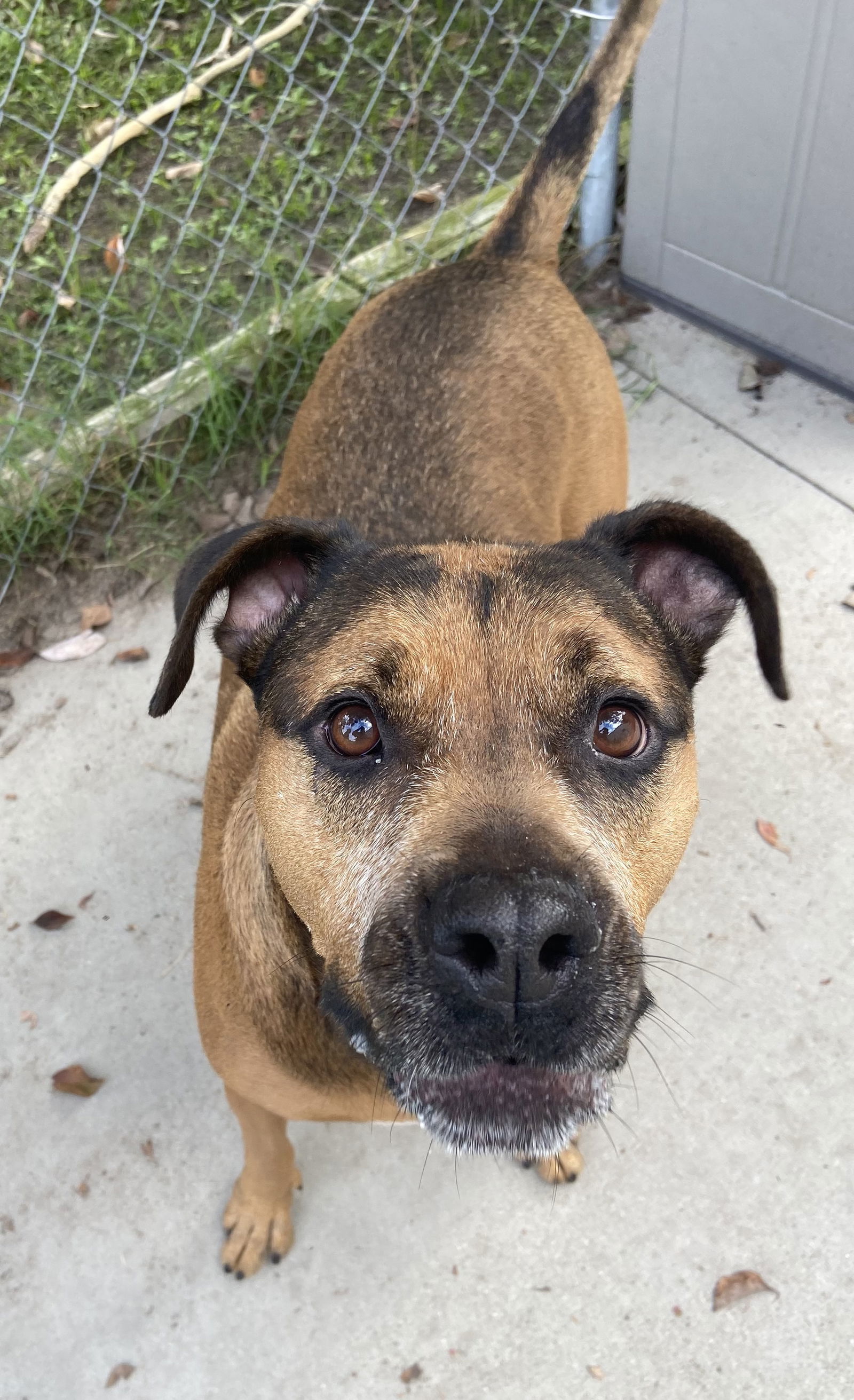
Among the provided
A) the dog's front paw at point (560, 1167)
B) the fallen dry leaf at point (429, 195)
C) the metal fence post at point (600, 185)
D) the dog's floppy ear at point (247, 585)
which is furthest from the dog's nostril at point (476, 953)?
the fallen dry leaf at point (429, 195)

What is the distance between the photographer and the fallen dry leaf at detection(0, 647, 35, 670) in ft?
13.4

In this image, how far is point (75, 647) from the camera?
4125mm

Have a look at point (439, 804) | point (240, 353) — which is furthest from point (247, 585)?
point (240, 353)

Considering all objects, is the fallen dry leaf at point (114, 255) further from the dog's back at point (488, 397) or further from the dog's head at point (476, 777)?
the dog's head at point (476, 777)

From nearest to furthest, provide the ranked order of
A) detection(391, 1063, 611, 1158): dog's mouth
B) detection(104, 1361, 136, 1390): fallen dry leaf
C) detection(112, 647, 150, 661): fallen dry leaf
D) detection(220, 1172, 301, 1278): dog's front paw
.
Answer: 1. detection(391, 1063, 611, 1158): dog's mouth
2. detection(104, 1361, 136, 1390): fallen dry leaf
3. detection(220, 1172, 301, 1278): dog's front paw
4. detection(112, 647, 150, 661): fallen dry leaf

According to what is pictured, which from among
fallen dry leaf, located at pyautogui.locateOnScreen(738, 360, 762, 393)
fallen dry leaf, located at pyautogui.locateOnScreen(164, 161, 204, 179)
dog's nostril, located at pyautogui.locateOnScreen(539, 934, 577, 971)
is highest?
dog's nostril, located at pyautogui.locateOnScreen(539, 934, 577, 971)

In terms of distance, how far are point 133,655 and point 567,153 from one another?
2.40 meters

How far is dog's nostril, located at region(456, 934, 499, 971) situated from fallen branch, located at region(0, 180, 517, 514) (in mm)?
3344

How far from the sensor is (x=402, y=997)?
1.66m

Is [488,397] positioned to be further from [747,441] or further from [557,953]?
[557,953]

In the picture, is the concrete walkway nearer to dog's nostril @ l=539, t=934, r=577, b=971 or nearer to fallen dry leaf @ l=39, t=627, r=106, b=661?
fallen dry leaf @ l=39, t=627, r=106, b=661

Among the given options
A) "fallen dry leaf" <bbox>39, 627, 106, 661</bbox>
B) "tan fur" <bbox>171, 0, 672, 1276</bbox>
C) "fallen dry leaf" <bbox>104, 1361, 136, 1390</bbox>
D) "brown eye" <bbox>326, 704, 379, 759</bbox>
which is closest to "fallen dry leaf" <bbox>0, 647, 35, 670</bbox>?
"fallen dry leaf" <bbox>39, 627, 106, 661</bbox>

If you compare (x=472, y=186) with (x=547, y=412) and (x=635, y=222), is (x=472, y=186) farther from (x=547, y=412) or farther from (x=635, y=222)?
(x=547, y=412)

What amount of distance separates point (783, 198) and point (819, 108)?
363 millimetres
